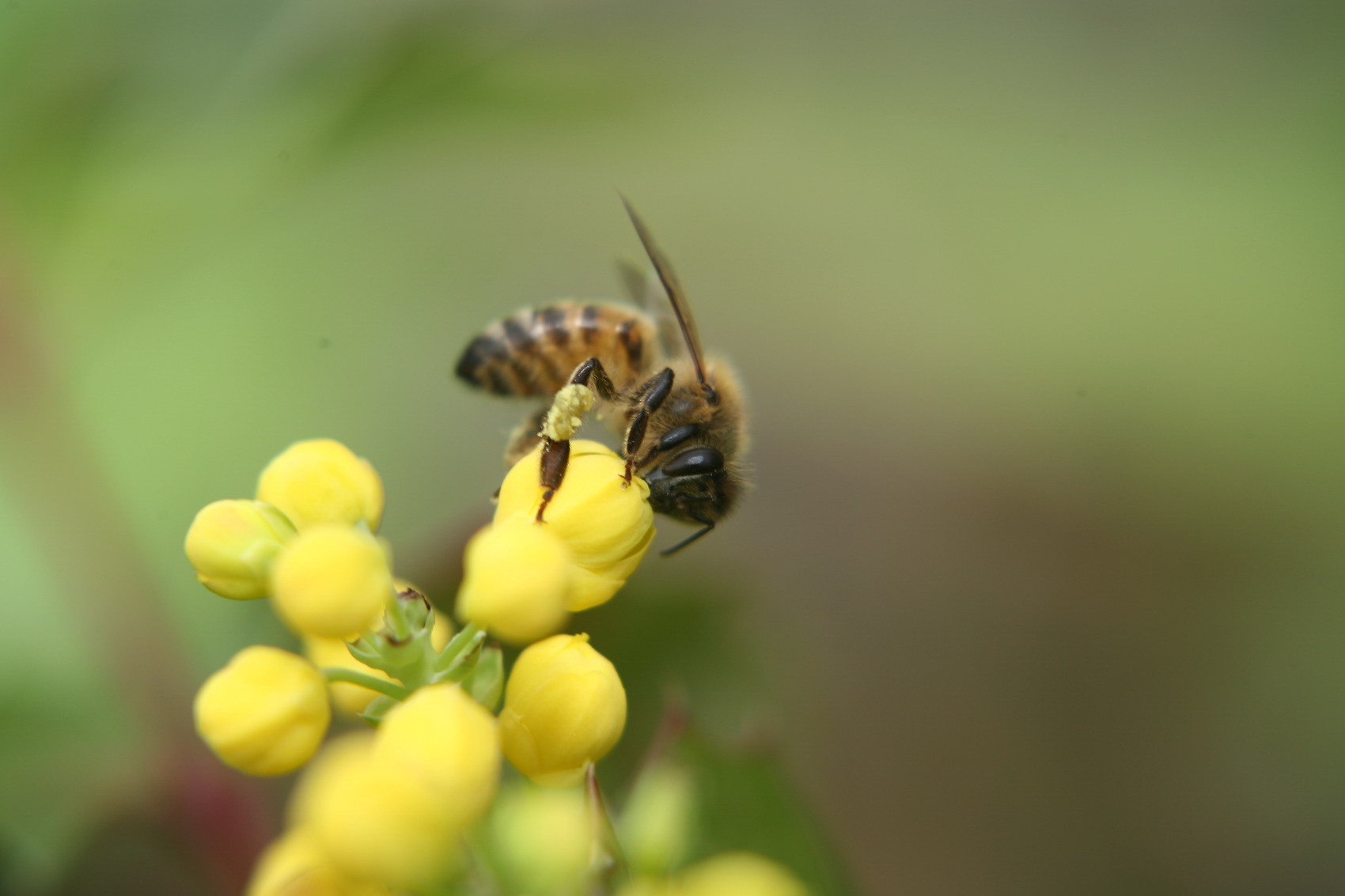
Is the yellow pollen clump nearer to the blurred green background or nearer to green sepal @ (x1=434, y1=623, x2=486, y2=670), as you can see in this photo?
green sepal @ (x1=434, y1=623, x2=486, y2=670)

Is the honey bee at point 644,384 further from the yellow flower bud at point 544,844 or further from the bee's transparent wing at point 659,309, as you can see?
the yellow flower bud at point 544,844

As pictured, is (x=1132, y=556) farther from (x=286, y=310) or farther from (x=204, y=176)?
(x=204, y=176)

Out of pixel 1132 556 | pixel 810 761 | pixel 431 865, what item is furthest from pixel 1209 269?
pixel 431 865

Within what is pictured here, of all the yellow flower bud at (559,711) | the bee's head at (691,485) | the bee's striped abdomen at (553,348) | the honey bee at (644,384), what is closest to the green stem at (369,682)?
the yellow flower bud at (559,711)

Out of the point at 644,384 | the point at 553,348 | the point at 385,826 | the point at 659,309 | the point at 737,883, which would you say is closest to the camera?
the point at 385,826

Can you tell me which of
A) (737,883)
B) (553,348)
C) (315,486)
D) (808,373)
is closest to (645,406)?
(553,348)

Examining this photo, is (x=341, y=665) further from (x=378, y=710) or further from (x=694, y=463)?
(x=694, y=463)

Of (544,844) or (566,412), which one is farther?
(566,412)
